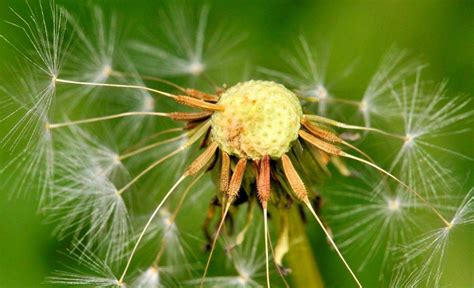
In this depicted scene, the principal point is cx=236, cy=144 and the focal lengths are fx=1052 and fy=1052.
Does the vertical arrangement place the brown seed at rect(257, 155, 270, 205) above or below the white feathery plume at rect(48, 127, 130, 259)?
below

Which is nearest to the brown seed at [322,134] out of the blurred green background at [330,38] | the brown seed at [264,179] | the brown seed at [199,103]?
the brown seed at [264,179]

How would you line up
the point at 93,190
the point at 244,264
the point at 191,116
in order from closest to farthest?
1. the point at 191,116
2. the point at 93,190
3. the point at 244,264

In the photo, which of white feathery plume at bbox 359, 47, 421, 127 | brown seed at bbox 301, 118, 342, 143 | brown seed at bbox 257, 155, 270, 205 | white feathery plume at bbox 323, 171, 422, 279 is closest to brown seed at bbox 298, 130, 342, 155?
brown seed at bbox 301, 118, 342, 143

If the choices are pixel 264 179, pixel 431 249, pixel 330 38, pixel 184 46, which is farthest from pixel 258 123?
pixel 330 38

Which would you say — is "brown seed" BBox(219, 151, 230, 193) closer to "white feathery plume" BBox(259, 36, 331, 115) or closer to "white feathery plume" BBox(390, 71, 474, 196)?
"white feathery plume" BBox(259, 36, 331, 115)

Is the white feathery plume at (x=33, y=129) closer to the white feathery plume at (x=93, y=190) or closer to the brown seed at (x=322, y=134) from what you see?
the white feathery plume at (x=93, y=190)

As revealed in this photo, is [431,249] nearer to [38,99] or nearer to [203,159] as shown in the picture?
[203,159]
